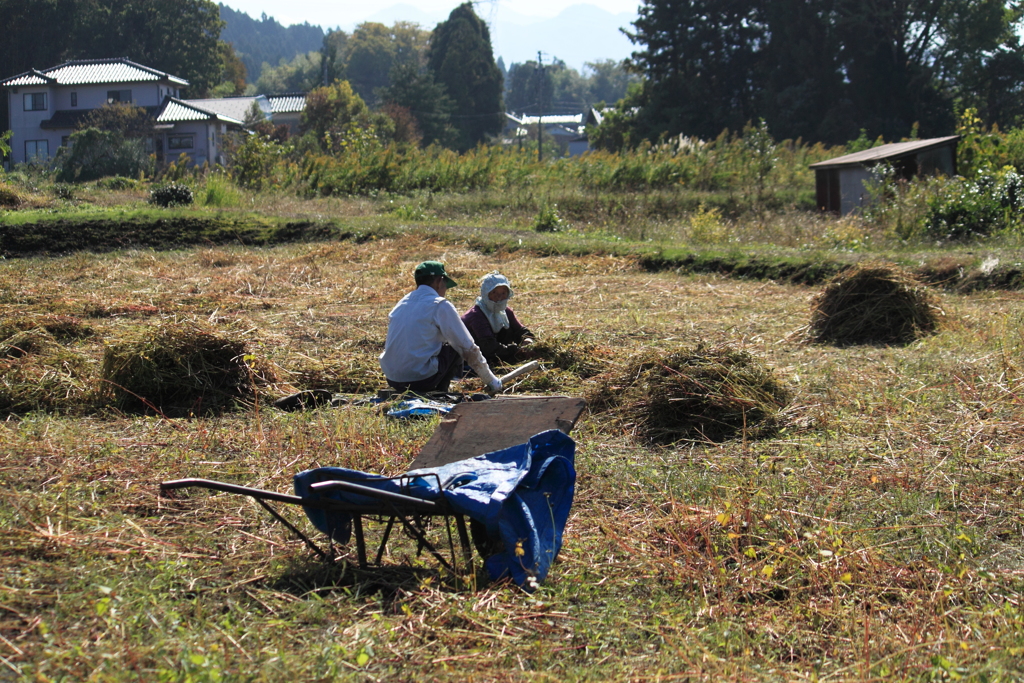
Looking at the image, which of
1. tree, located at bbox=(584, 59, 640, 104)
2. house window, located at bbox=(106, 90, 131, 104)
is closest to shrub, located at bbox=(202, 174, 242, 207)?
house window, located at bbox=(106, 90, 131, 104)

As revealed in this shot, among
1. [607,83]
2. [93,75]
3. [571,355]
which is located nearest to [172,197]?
[571,355]

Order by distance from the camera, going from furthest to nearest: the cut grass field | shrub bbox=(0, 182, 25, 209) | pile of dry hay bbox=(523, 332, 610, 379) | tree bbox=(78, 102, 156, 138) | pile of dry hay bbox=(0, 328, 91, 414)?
tree bbox=(78, 102, 156, 138) < shrub bbox=(0, 182, 25, 209) < pile of dry hay bbox=(523, 332, 610, 379) < pile of dry hay bbox=(0, 328, 91, 414) < the cut grass field

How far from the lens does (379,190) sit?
21891 mm

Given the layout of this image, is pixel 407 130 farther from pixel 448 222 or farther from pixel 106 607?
pixel 106 607

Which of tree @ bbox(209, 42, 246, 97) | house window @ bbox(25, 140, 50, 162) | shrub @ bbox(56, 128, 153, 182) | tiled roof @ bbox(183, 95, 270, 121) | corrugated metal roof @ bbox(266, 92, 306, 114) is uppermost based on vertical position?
tree @ bbox(209, 42, 246, 97)

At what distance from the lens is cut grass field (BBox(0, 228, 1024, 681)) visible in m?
2.54

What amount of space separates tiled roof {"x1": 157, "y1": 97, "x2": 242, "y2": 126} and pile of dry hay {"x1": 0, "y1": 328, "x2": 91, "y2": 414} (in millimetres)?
40741

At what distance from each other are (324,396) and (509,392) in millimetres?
1295

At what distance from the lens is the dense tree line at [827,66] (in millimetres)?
35625

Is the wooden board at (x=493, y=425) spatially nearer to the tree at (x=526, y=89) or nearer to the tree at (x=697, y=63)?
the tree at (x=697, y=63)

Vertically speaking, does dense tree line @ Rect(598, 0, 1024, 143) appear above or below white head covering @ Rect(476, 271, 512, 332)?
above

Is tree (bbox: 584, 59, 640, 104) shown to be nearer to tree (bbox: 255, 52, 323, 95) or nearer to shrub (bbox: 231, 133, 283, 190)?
tree (bbox: 255, 52, 323, 95)

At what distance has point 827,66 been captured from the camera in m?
36.5

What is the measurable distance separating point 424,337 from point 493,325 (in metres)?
1.25
